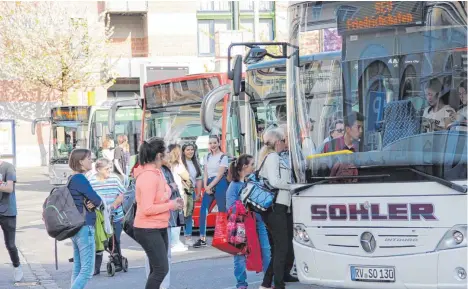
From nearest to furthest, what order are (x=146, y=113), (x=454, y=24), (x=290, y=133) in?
(x=454, y=24), (x=290, y=133), (x=146, y=113)

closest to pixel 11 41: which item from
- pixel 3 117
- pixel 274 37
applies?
pixel 3 117

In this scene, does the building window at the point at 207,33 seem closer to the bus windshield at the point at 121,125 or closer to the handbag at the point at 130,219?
the bus windshield at the point at 121,125

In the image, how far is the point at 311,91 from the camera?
29.8 ft

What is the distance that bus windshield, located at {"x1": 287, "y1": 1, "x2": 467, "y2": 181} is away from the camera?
→ 26.4 ft

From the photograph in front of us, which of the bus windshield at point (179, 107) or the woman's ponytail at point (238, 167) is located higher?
the bus windshield at point (179, 107)

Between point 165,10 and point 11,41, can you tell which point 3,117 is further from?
point 165,10

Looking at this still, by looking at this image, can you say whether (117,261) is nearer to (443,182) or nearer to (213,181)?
(213,181)

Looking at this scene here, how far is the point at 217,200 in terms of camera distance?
1459 cm

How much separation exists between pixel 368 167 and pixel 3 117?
42.7 metres

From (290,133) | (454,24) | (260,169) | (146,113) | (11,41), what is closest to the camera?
(454,24)

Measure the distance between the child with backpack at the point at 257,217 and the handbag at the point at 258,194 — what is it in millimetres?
323

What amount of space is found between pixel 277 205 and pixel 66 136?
74.7ft

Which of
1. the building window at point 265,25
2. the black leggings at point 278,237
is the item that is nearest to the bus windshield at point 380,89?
the black leggings at point 278,237

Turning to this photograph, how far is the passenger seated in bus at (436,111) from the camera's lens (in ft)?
26.4
